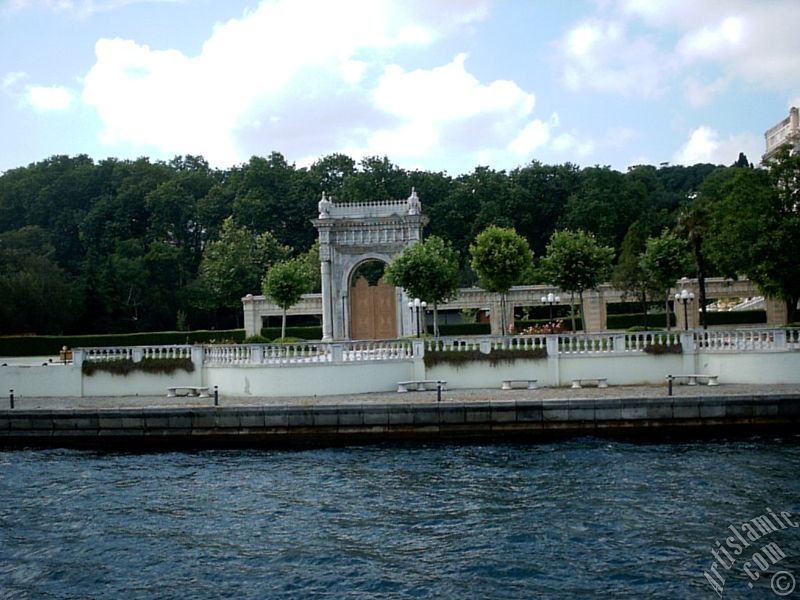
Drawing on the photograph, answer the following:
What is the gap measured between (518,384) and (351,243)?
1685 centimetres

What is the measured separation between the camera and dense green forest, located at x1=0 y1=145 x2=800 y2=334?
57.2 meters

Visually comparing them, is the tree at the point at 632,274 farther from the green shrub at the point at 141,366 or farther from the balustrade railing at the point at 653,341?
the green shrub at the point at 141,366

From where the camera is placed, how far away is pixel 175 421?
72.4ft

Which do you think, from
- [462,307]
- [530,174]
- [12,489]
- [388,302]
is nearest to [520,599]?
[12,489]

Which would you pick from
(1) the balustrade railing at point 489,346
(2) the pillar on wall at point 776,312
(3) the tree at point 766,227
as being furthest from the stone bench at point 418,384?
(2) the pillar on wall at point 776,312

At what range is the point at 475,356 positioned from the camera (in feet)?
82.6

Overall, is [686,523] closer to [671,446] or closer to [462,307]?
[671,446]

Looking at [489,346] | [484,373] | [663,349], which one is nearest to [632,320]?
[663,349]

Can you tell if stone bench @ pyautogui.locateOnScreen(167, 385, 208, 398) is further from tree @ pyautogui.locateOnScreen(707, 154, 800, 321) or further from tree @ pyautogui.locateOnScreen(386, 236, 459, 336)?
tree @ pyautogui.locateOnScreen(707, 154, 800, 321)

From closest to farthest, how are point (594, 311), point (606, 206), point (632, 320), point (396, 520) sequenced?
point (396, 520) < point (632, 320) < point (594, 311) < point (606, 206)

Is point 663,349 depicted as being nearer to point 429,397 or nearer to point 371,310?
point 429,397

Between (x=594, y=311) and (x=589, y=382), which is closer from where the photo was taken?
(x=589, y=382)

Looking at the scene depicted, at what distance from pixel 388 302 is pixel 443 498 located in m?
24.8

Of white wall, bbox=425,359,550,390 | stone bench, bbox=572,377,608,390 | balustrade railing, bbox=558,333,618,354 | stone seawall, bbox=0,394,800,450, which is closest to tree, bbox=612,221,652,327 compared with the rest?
balustrade railing, bbox=558,333,618,354
